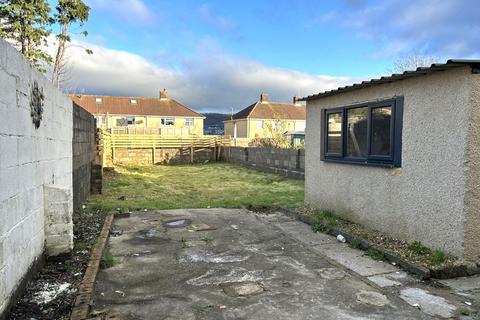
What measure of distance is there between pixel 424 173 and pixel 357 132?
1734 millimetres

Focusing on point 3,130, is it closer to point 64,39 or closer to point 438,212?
point 438,212

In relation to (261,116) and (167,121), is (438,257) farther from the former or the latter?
(167,121)

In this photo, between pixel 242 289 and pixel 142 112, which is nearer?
pixel 242 289

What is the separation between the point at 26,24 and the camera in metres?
15.8

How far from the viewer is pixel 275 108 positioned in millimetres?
51750

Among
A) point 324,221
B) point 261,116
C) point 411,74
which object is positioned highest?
point 261,116

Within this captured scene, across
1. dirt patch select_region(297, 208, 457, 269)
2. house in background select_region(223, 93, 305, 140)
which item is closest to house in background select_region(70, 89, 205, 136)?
house in background select_region(223, 93, 305, 140)

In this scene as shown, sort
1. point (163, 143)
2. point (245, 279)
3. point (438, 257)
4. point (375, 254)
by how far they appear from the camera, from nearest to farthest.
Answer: point (245, 279)
point (438, 257)
point (375, 254)
point (163, 143)

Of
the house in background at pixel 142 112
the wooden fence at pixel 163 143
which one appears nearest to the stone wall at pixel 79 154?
the wooden fence at pixel 163 143

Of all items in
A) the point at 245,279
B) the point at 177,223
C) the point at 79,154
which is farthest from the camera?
the point at 79,154

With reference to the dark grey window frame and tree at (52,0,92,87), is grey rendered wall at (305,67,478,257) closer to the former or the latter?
the dark grey window frame

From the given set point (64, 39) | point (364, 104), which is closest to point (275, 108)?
point (64, 39)

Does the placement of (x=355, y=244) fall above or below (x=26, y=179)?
below

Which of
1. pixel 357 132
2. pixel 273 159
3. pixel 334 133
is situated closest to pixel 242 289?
pixel 357 132
